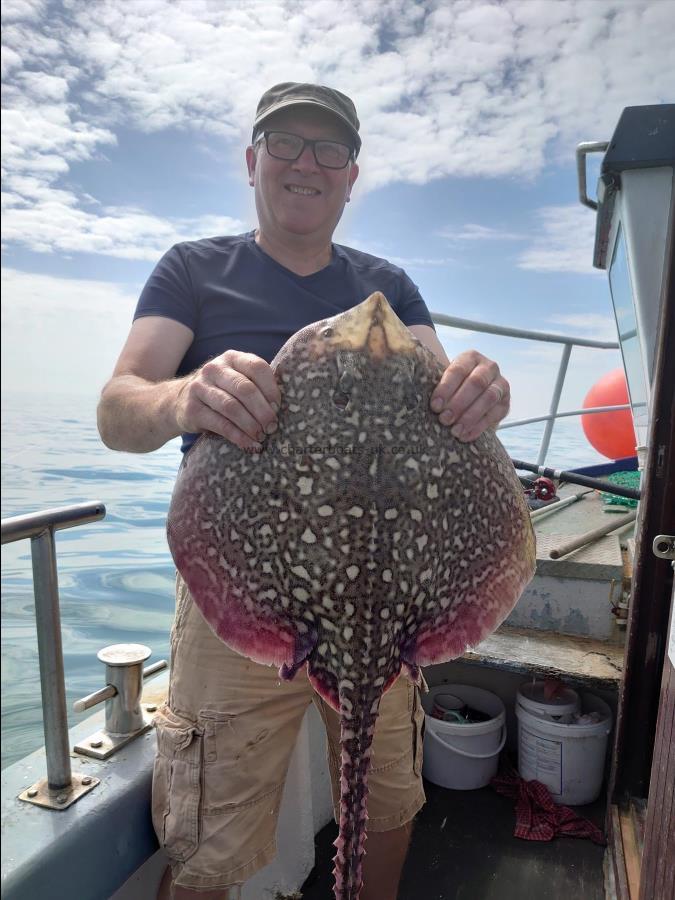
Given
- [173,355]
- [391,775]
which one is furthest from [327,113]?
[391,775]

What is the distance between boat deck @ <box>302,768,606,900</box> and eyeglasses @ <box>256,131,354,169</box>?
121 inches

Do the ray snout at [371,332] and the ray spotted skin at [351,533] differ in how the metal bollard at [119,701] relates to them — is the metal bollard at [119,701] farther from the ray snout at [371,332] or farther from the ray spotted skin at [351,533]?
the ray snout at [371,332]

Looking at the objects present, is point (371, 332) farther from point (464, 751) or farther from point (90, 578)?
point (90, 578)

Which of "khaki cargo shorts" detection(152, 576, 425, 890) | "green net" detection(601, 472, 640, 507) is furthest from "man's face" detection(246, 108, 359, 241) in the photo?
"green net" detection(601, 472, 640, 507)

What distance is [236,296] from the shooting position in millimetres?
2014

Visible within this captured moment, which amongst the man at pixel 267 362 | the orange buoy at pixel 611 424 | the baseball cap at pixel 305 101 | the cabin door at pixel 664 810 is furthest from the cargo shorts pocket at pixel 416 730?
the orange buoy at pixel 611 424

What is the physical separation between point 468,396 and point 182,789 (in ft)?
4.85

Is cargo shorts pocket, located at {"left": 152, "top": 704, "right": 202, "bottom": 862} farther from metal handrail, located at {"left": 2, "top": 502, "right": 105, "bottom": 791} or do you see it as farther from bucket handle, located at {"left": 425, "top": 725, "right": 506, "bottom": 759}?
bucket handle, located at {"left": 425, "top": 725, "right": 506, "bottom": 759}

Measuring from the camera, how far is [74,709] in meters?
1.88

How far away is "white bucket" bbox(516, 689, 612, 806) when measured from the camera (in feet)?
10.9

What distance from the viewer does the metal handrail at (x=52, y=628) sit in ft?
5.42

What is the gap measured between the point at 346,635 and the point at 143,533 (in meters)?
14.3

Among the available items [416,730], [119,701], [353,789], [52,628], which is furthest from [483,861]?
[52,628]

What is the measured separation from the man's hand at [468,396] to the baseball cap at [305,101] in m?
1.22
